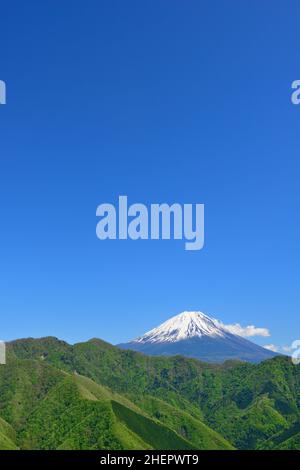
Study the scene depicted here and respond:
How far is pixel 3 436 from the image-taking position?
198 metres
